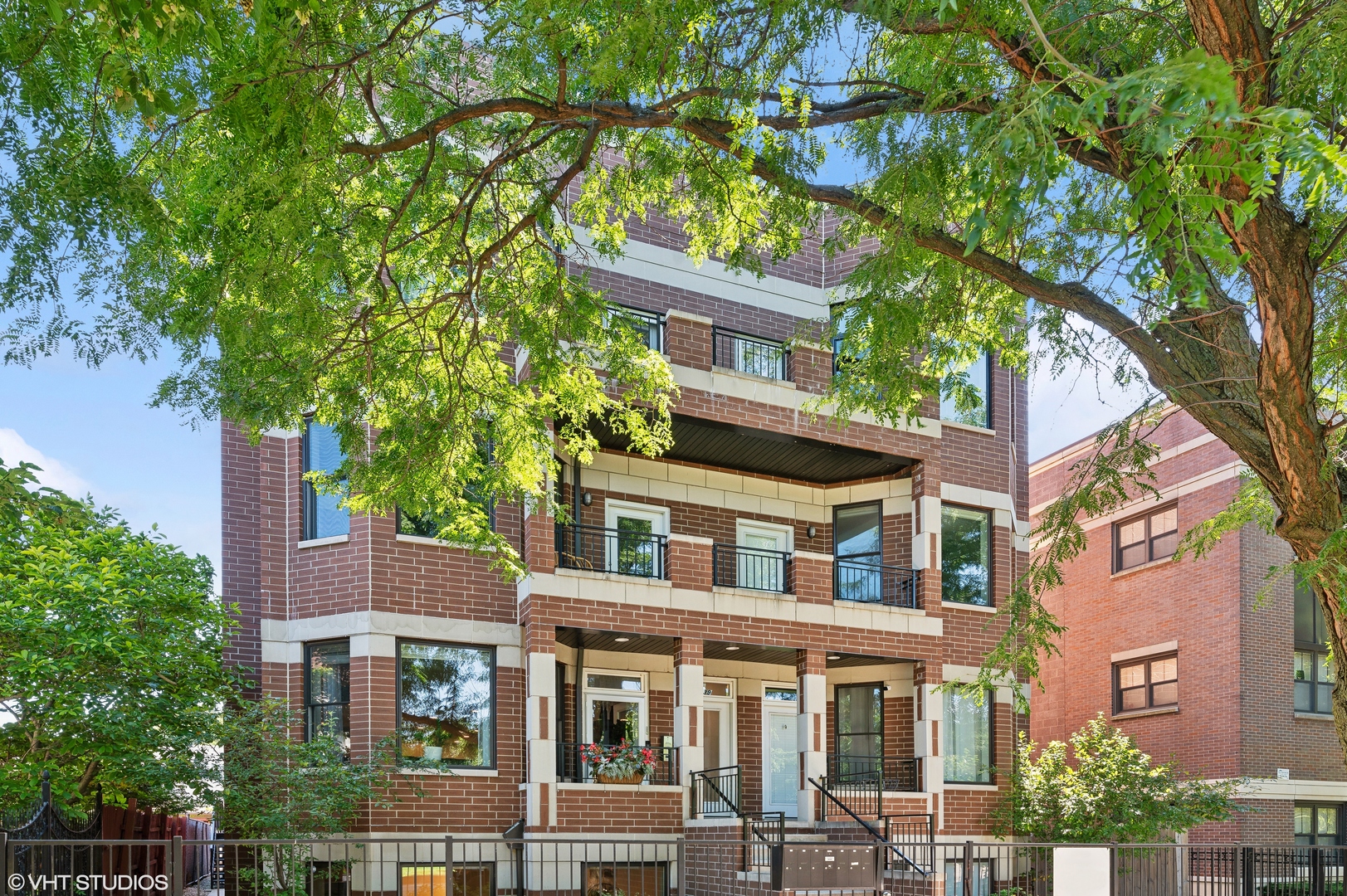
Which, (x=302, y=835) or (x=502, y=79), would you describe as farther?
(x=302, y=835)

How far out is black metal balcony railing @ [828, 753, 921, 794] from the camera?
2077 cm

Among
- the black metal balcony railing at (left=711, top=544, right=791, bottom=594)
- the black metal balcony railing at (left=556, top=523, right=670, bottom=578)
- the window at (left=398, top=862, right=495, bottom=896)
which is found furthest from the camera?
the black metal balcony railing at (left=711, top=544, right=791, bottom=594)

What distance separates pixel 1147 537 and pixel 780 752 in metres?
11.9

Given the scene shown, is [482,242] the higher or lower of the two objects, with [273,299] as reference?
higher

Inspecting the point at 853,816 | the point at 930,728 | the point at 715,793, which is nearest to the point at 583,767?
the point at 715,793

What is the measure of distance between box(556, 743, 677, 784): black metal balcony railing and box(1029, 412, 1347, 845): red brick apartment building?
11.7m

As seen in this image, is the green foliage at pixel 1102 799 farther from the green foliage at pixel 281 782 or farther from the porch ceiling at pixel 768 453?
the green foliage at pixel 281 782

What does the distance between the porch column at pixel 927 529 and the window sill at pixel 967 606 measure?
0.80 meters

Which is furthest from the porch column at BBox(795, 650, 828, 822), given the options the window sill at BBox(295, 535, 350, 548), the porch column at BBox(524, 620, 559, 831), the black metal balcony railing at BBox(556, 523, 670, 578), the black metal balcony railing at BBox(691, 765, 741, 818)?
the window sill at BBox(295, 535, 350, 548)

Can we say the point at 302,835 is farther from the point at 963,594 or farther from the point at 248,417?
the point at 963,594

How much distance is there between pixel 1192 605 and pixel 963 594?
735 cm

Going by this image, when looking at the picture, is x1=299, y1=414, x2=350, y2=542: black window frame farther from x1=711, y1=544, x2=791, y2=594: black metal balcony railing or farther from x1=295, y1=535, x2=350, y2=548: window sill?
x1=711, y1=544, x2=791, y2=594: black metal balcony railing

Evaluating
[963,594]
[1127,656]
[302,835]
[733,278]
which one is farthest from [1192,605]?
[302,835]

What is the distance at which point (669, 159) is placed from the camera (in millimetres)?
11445
